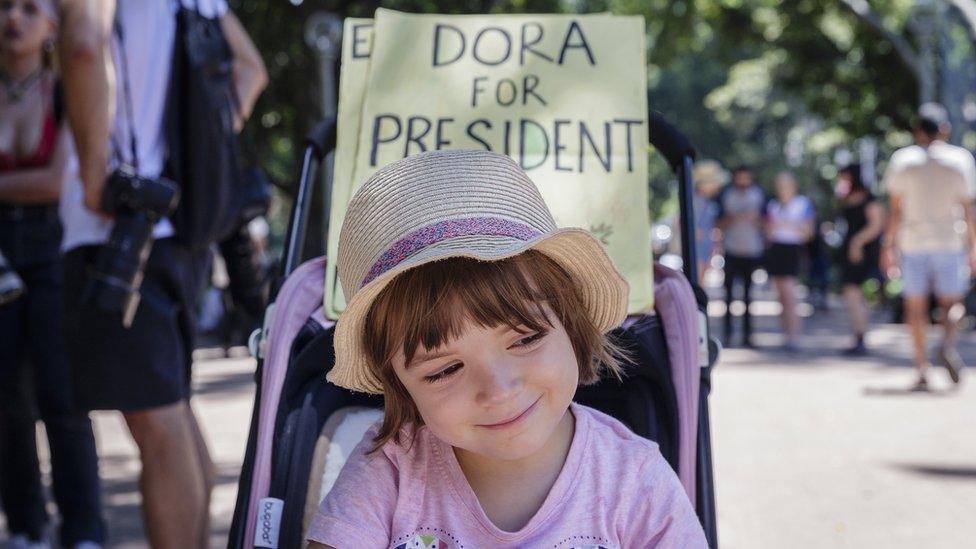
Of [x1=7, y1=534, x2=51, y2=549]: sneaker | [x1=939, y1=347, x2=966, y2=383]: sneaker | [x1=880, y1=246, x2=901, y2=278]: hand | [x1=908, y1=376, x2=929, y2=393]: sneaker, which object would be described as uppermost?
[x1=880, y1=246, x2=901, y2=278]: hand

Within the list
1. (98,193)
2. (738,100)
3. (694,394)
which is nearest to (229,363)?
(98,193)

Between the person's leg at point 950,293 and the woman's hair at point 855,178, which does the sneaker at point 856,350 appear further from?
the person's leg at point 950,293

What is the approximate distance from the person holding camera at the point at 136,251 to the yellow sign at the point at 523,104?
0.66 meters

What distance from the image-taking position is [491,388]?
2.09 meters

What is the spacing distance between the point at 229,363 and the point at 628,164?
11143 millimetres

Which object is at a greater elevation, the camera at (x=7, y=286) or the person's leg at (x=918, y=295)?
the camera at (x=7, y=286)

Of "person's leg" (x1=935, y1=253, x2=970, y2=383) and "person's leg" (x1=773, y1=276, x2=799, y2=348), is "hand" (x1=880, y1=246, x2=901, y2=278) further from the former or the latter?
"person's leg" (x1=773, y1=276, x2=799, y2=348)

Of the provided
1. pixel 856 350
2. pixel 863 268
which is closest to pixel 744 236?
pixel 863 268

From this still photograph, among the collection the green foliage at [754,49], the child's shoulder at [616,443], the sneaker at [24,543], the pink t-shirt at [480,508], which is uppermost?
the green foliage at [754,49]

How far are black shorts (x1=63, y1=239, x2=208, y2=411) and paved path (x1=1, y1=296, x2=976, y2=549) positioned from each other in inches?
62.4

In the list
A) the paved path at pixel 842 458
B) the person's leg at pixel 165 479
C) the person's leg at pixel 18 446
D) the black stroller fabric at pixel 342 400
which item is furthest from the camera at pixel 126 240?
the paved path at pixel 842 458

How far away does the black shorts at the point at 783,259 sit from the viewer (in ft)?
Answer: 42.9

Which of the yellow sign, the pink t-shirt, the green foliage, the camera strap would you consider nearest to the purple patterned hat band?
the pink t-shirt

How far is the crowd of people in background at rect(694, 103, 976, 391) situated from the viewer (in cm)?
930
